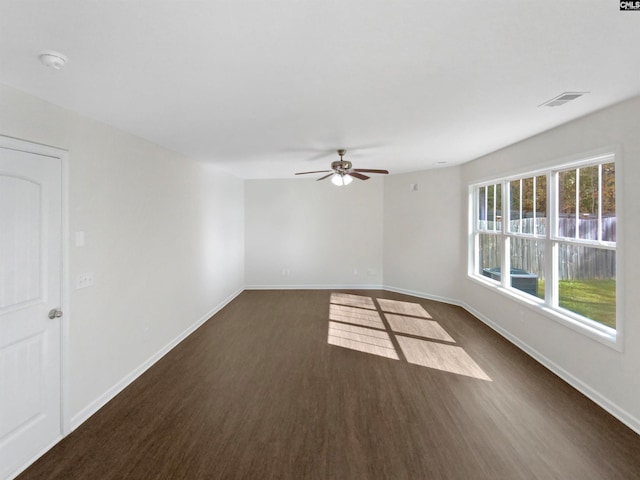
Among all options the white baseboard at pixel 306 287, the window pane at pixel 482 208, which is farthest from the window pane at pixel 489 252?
the white baseboard at pixel 306 287

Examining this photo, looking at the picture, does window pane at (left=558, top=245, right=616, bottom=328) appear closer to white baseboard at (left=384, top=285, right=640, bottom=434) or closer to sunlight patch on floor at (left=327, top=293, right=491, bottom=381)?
white baseboard at (left=384, top=285, right=640, bottom=434)

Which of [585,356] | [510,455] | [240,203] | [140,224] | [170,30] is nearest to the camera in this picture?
[170,30]

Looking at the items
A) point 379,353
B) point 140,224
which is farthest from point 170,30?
point 379,353

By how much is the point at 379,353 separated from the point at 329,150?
2669 millimetres

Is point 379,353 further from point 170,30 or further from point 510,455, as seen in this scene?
point 170,30

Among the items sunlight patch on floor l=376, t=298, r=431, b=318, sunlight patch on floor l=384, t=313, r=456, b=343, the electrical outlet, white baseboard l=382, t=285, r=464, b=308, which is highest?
the electrical outlet

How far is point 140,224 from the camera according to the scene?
10.8ft

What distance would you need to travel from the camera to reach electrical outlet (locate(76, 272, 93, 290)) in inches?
98.7


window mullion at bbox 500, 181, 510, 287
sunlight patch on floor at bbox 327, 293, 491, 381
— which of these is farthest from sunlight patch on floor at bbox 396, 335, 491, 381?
window mullion at bbox 500, 181, 510, 287

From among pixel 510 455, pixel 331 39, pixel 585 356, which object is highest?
pixel 331 39

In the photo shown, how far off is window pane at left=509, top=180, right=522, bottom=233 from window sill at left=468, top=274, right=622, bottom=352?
0.87 m

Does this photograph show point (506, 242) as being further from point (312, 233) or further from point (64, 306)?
point (64, 306)

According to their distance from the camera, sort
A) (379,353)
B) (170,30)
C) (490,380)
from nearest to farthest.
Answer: (170,30), (490,380), (379,353)

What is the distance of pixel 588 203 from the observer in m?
2.94
